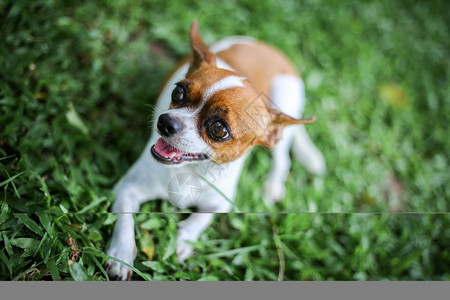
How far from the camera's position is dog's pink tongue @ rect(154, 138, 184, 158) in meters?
2.23

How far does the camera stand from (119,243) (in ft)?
8.27

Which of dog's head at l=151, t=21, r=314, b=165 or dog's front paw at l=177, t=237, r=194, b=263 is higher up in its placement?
dog's head at l=151, t=21, r=314, b=165

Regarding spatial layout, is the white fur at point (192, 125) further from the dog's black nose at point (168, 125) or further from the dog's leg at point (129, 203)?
the dog's leg at point (129, 203)

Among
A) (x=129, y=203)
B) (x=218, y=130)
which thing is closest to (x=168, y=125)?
(x=218, y=130)

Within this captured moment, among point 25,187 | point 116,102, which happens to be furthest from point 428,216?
point 25,187

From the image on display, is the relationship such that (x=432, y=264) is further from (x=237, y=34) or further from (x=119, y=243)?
(x=237, y=34)

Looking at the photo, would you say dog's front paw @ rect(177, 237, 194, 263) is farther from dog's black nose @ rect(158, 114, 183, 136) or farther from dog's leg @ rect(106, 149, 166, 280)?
dog's black nose @ rect(158, 114, 183, 136)

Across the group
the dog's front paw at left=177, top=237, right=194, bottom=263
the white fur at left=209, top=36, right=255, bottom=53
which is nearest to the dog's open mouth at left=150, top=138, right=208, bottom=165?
the dog's front paw at left=177, top=237, right=194, bottom=263

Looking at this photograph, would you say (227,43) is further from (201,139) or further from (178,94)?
(201,139)

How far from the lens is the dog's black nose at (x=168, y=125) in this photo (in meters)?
2.12

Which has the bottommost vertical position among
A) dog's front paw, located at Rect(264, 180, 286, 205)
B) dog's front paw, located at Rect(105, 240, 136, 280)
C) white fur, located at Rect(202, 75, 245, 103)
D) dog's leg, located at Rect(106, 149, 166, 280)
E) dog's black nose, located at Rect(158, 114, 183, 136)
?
dog's front paw, located at Rect(264, 180, 286, 205)

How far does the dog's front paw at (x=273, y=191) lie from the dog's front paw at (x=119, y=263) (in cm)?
147

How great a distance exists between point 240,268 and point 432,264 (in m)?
1.54

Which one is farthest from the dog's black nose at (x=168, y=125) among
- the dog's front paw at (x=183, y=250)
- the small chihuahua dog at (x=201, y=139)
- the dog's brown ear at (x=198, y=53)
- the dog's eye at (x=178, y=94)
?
the dog's front paw at (x=183, y=250)
